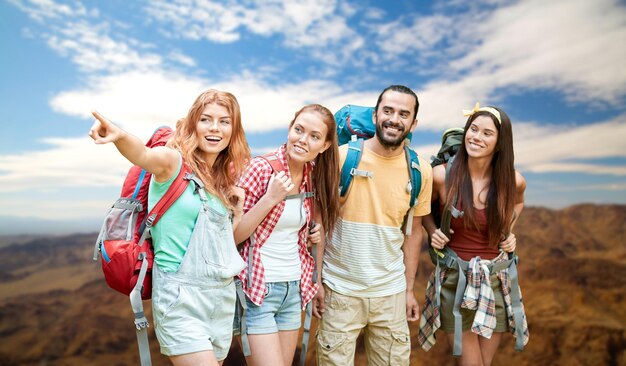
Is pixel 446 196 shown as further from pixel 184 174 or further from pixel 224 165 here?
pixel 184 174

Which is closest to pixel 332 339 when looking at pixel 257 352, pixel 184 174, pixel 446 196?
pixel 257 352

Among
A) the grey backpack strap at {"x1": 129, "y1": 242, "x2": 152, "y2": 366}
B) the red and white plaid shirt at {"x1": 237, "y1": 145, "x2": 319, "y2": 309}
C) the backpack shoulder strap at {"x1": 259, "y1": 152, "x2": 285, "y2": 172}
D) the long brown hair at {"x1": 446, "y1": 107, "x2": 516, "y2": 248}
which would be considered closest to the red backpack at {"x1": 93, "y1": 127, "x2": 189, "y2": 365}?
the grey backpack strap at {"x1": 129, "y1": 242, "x2": 152, "y2": 366}

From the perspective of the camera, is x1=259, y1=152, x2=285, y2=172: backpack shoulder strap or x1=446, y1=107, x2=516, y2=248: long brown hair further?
x1=446, y1=107, x2=516, y2=248: long brown hair

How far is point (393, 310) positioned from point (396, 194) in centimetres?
85

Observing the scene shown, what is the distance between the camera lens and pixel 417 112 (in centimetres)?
360

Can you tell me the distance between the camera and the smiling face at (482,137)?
359 cm

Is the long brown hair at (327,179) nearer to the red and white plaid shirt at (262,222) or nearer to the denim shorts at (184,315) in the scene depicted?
the red and white plaid shirt at (262,222)

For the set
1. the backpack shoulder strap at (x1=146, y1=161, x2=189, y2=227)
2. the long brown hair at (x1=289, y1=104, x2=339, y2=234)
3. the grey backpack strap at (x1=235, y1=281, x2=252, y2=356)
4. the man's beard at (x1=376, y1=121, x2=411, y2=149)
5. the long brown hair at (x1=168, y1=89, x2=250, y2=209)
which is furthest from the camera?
the man's beard at (x1=376, y1=121, x2=411, y2=149)

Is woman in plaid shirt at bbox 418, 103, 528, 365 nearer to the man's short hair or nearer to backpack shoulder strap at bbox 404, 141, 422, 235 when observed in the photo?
backpack shoulder strap at bbox 404, 141, 422, 235

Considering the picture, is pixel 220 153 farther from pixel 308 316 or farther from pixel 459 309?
pixel 459 309

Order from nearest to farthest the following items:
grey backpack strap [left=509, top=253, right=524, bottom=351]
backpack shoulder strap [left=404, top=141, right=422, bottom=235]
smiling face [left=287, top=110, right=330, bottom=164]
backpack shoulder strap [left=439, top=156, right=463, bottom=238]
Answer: smiling face [left=287, top=110, right=330, bottom=164], backpack shoulder strap [left=404, top=141, right=422, bottom=235], backpack shoulder strap [left=439, top=156, right=463, bottom=238], grey backpack strap [left=509, top=253, right=524, bottom=351]

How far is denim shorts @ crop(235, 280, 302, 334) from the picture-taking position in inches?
116

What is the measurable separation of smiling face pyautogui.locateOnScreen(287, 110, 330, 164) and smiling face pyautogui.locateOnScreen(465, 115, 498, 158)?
47.3 inches

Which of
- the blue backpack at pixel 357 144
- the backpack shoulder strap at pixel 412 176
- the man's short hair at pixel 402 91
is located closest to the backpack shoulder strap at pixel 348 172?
the blue backpack at pixel 357 144
